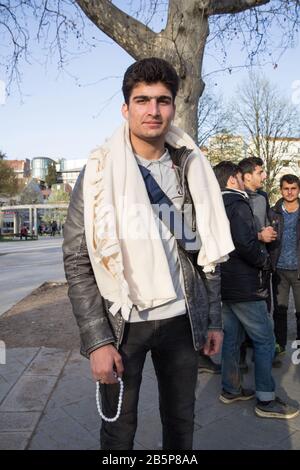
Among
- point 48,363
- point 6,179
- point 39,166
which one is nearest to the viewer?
point 48,363

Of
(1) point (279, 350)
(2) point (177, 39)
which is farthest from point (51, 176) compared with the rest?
(1) point (279, 350)

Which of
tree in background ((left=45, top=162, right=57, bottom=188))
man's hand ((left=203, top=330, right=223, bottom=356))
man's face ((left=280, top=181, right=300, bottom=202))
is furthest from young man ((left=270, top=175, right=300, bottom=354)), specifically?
tree in background ((left=45, top=162, right=57, bottom=188))

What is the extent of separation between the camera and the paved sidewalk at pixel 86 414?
2717 millimetres

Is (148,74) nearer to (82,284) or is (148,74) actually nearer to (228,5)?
(82,284)

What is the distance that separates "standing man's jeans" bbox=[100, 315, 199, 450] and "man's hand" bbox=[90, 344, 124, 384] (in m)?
0.09

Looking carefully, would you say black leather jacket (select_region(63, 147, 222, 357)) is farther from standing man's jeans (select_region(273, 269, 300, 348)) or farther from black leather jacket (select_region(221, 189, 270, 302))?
standing man's jeans (select_region(273, 269, 300, 348))

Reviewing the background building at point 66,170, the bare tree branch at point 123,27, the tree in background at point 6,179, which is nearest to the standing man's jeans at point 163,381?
the bare tree branch at point 123,27

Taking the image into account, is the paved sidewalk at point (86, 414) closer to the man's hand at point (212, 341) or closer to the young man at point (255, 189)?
the young man at point (255, 189)

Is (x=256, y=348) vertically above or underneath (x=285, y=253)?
underneath

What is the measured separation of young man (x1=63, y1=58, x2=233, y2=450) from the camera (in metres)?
1.75

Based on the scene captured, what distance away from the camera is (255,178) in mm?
4090

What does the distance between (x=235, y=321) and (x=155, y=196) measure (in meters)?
1.87

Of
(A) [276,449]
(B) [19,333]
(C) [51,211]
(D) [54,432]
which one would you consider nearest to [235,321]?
(A) [276,449]

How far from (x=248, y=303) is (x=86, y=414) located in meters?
1.54
